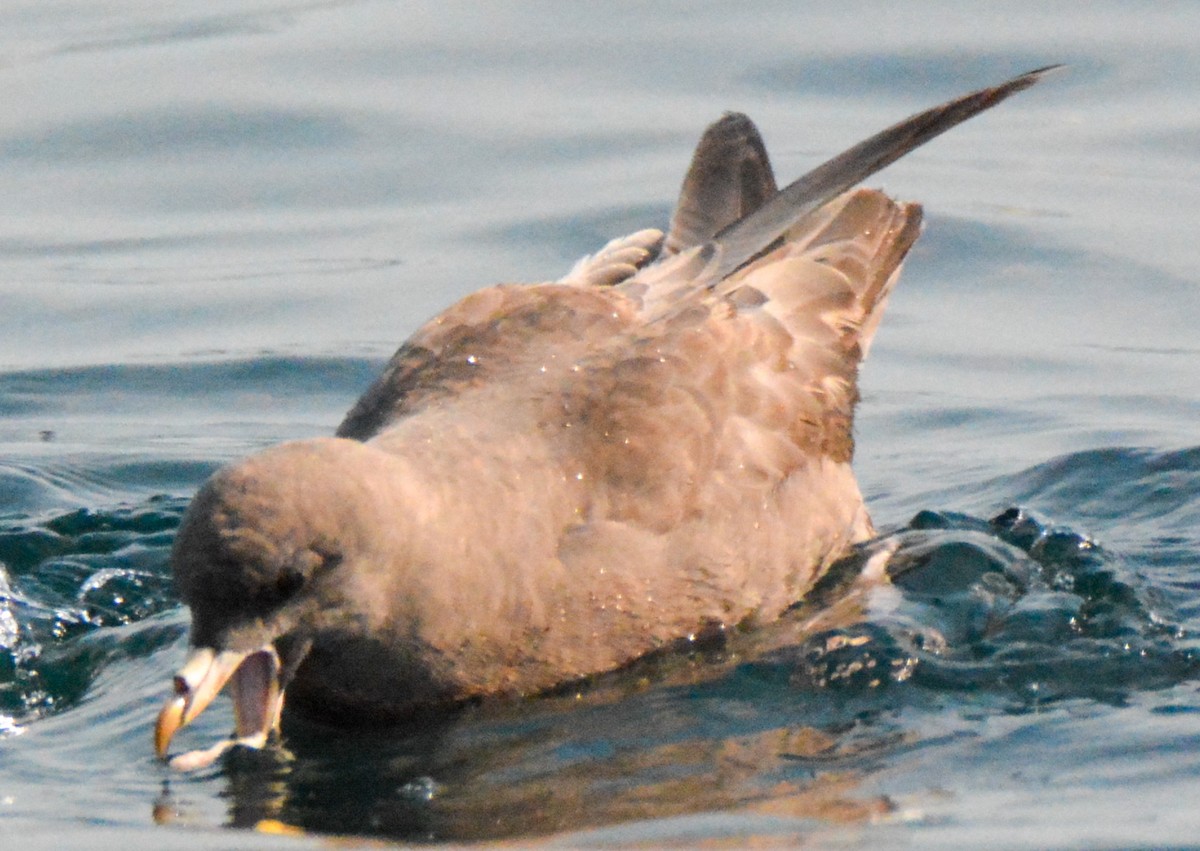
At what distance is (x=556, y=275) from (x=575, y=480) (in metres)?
4.26

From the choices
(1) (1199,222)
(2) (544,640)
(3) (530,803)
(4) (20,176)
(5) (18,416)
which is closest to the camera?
(3) (530,803)

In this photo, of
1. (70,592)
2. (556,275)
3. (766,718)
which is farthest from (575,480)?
(556,275)

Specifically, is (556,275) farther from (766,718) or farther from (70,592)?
(766,718)

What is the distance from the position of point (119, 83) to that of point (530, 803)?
8333 millimetres

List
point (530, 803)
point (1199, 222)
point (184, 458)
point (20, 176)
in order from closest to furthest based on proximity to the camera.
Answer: point (530, 803) → point (184, 458) → point (1199, 222) → point (20, 176)

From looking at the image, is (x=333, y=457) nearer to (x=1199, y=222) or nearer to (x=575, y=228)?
(x=575, y=228)

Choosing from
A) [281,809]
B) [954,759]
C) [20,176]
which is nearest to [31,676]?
[281,809]

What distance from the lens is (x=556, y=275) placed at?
35.0 feet

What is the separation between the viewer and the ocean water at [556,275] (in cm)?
562

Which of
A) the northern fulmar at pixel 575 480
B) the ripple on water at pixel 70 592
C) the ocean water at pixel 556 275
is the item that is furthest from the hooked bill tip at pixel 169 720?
the ripple on water at pixel 70 592

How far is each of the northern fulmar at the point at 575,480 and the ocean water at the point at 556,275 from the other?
6.9 inches

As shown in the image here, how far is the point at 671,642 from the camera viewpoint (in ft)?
21.5

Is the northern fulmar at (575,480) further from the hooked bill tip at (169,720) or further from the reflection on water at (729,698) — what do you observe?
the reflection on water at (729,698)

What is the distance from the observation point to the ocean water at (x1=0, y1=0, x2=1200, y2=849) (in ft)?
18.4
